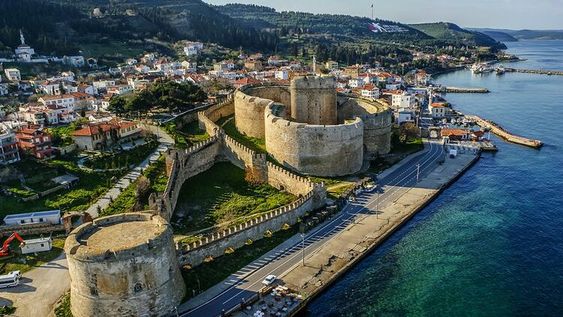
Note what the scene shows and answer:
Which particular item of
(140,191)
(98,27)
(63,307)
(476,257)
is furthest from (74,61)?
(476,257)

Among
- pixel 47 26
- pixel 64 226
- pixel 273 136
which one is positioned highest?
pixel 47 26

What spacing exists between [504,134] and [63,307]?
5832 centimetres

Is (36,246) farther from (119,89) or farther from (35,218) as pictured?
(119,89)

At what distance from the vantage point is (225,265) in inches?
1148

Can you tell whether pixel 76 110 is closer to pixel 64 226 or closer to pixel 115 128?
pixel 115 128

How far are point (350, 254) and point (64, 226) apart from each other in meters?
19.6

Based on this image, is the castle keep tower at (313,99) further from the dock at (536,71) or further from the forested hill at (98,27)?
the dock at (536,71)

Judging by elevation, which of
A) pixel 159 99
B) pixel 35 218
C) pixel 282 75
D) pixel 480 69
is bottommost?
pixel 35 218

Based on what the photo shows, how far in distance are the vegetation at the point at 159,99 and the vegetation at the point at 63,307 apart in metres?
32.8

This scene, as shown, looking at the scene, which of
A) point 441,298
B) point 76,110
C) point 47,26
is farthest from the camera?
point 47,26

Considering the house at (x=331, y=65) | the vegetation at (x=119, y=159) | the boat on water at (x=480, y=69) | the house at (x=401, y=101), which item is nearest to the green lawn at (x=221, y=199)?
the vegetation at (x=119, y=159)

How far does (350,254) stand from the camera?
31.1 metres

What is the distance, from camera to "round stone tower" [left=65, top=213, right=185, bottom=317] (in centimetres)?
2227

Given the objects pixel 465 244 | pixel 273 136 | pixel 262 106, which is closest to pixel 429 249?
pixel 465 244
